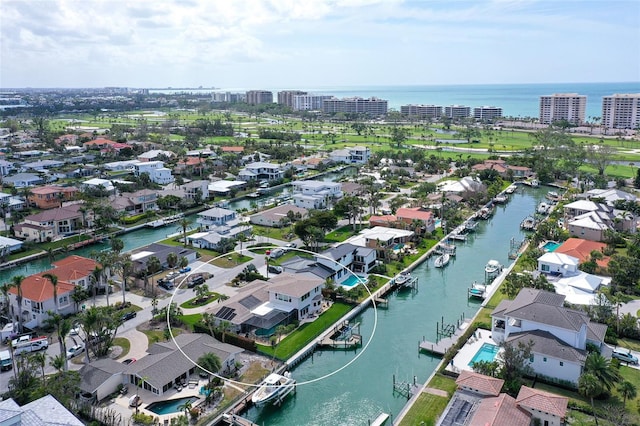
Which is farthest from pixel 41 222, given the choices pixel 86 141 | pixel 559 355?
pixel 86 141

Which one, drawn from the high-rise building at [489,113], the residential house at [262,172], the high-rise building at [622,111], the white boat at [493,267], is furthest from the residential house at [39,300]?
the high-rise building at [489,113]

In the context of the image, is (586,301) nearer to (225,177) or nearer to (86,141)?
(225,177)

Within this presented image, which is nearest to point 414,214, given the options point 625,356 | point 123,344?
point 625,356

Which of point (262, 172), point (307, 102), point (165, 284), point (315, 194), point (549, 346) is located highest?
point (307, 102)

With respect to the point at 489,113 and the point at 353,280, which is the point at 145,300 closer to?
the point at 353,280

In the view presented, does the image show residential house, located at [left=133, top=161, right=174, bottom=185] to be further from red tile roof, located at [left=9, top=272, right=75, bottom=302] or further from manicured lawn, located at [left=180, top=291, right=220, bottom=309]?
manicured lawn, located at [left=180, top=291, right=220, bottom=309]

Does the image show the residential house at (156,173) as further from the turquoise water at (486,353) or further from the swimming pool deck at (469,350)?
the turquoise water at (486,353)

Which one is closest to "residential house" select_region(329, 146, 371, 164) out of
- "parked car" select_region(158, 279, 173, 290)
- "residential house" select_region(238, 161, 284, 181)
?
"residential house" select_region(238, 161, 284, 181)
